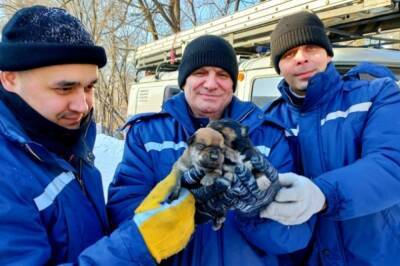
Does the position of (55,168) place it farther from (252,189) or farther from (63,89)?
(252,189)

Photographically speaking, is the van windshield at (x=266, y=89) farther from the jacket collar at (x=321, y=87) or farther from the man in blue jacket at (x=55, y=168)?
the man in blue jacket at (x=55, y=168)

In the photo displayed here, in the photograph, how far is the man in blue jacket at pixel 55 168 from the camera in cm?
A: 123

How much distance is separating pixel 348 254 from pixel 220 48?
3.81ft

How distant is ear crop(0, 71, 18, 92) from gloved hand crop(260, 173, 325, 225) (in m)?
0.98

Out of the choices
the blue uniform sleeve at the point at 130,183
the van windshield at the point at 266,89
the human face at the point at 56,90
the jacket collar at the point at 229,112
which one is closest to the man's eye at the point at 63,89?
the human face at the point at 56,90

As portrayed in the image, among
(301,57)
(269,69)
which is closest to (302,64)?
(301,57)

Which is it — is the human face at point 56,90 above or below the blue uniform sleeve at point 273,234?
above

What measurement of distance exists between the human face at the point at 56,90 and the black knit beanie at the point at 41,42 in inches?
1.1

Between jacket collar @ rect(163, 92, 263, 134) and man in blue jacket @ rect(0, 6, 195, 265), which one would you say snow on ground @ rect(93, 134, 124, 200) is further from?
man in blue jacket @ rect(0, 6, 195, 265)

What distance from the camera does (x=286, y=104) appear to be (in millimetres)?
2246

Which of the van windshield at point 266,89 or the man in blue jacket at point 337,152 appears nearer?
the man in blue jacket at point 337,152

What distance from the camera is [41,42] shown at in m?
1.41

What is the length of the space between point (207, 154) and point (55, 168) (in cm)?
54

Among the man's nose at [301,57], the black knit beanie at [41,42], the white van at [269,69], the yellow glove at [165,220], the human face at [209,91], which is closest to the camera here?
the yellow glove at [165,220]
